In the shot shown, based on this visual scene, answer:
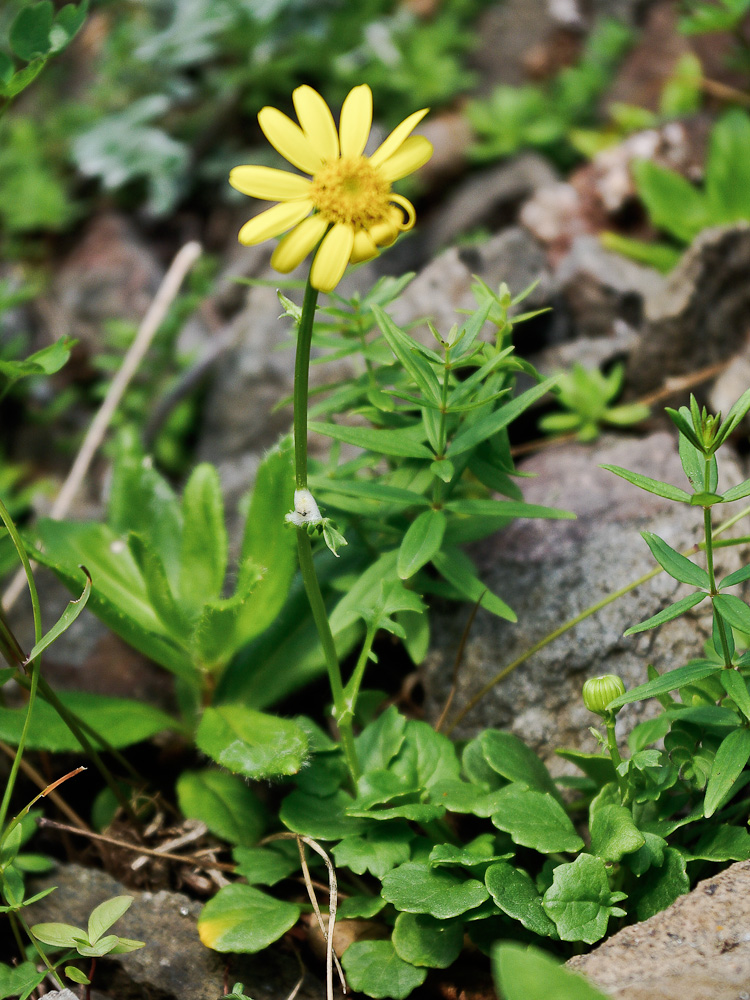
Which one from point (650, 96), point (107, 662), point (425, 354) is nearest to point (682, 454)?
point (425, 354)

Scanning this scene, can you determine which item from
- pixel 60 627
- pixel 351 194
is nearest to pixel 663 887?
pixel 60 627

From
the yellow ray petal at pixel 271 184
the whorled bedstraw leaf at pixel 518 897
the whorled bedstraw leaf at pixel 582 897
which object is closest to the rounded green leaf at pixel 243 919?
the whorled bedstraw leaf at pixel 518 897

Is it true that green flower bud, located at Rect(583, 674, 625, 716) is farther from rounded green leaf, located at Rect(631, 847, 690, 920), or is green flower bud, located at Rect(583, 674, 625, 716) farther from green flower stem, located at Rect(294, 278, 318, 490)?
green flower stem, located at Rect(294, 278, 318, 490)

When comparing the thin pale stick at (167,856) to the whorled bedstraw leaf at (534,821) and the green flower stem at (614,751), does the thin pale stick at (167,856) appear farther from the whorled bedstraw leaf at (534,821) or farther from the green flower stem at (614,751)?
the green flower stem at (614,751)

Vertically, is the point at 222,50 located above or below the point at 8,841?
above

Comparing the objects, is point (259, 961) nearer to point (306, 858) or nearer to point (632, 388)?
point (306, 858)

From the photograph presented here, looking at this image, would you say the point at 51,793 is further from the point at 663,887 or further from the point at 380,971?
the point at 663,887
